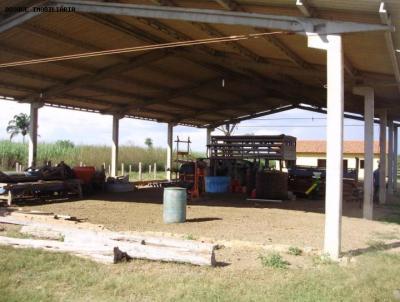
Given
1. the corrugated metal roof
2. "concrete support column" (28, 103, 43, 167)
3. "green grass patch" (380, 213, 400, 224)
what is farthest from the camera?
"concrete support column" (28, 103, 43, 167)

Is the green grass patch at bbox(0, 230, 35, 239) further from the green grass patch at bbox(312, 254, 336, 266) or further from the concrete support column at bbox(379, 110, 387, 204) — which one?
the concrete support column at bbox(379, 110, 387, 204)

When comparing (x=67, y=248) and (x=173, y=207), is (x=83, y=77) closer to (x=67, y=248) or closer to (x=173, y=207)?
(x=173, y=207)

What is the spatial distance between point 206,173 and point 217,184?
70 cm

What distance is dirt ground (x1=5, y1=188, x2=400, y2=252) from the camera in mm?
10633

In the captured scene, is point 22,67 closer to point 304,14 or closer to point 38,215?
point 38,215

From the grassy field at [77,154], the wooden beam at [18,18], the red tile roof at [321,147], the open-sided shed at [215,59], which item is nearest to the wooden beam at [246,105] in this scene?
the open-sided shed at [215,59]

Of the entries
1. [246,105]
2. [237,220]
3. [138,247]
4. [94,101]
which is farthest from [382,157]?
[138,247]

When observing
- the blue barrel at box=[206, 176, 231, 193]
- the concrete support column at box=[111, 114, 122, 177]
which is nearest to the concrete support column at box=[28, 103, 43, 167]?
the concrete support column at box=[111, 114, 122, 177]

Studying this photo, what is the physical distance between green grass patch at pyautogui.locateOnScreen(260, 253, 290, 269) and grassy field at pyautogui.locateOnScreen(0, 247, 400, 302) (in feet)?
0.62

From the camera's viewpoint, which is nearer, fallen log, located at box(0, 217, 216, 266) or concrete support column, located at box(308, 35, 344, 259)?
fallen log, located at box(0, 217, 216, 266)

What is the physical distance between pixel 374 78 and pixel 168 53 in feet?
23.7

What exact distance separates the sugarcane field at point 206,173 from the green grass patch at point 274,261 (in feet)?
0.12

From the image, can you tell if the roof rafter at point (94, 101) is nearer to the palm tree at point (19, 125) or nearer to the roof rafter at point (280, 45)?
the roof rafter at point (280, 45)

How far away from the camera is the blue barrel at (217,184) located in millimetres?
22609
